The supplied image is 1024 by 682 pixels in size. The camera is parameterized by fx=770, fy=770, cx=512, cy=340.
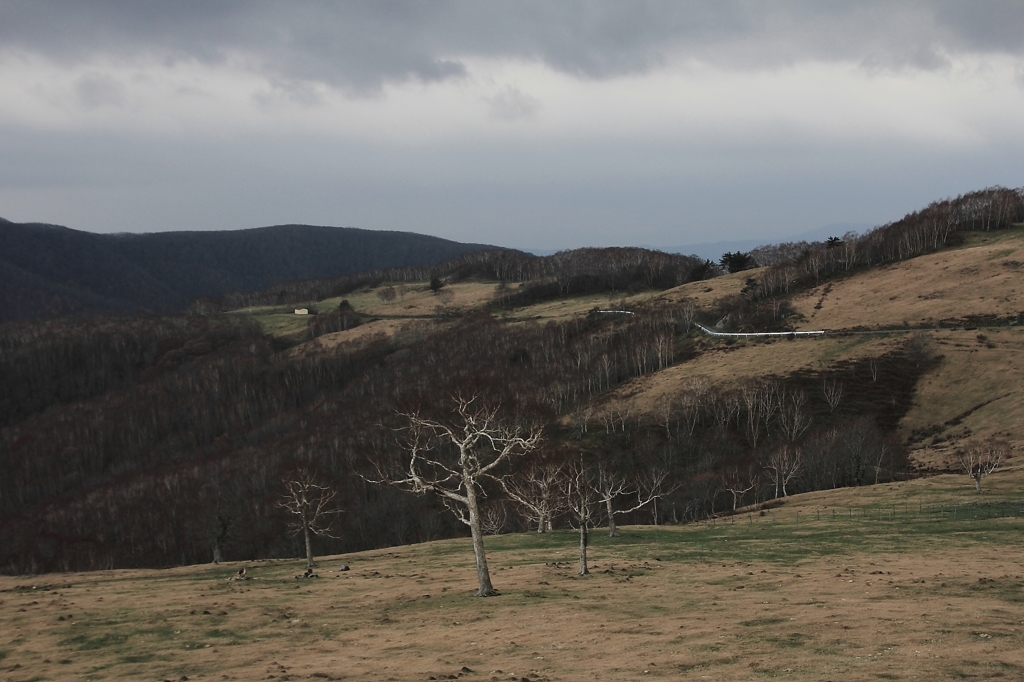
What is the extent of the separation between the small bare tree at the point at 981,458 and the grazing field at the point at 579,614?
14127 millimetres

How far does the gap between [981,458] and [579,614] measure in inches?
2243

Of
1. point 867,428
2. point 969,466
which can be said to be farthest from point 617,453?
point 969,466

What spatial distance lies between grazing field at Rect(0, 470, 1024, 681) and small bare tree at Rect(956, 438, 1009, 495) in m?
14.1

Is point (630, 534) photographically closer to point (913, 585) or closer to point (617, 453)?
point (913, 585)

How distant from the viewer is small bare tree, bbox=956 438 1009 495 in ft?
216

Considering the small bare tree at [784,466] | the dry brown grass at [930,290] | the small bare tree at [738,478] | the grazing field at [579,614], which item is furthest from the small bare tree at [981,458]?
the dry brown grass at [930,290]

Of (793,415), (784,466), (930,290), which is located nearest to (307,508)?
(784,466)

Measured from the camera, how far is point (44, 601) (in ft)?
130

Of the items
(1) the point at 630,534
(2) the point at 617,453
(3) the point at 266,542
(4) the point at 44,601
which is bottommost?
(3) the point at 266,542

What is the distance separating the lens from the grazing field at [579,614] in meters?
23.7

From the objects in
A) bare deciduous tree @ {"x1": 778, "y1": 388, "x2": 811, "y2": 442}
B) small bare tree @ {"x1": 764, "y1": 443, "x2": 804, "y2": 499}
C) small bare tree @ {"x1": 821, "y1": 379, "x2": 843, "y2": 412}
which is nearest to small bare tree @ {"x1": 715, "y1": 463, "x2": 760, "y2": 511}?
small bare tree @ {"x1": 764, "y1": 443, "x2": 804, "y2": 499}

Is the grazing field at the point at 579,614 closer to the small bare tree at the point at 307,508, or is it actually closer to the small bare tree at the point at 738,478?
the small bare tree at the point at 307,508

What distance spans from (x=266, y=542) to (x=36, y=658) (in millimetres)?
104266

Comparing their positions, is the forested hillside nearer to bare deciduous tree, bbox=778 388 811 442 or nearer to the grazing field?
bare deciduous tree, bbox=778 388 811 442
